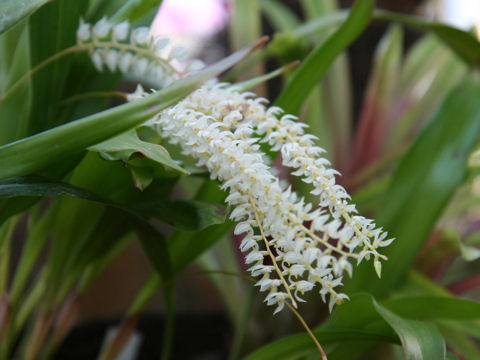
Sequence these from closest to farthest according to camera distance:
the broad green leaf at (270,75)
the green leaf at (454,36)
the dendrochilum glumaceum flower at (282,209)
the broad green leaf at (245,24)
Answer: the dendrochilum glumaceum flower at (282,209)
the broad green leaf at (270,75)
the green leaf at (454,36)
the broad green leaf at (245,24)

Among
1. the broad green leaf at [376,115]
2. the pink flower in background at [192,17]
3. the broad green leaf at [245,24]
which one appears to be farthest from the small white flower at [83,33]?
the pink flower in background at [192,17]

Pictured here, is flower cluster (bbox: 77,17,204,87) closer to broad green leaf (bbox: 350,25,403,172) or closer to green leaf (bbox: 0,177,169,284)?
green leaf (bbox: 0,177,169,284)

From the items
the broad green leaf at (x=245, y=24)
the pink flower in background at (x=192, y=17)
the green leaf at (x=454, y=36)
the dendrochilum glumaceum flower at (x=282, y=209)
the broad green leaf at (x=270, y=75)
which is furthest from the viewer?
the pink flower in background at (x=192, y=17)

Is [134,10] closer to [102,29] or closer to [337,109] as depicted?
[102,29]

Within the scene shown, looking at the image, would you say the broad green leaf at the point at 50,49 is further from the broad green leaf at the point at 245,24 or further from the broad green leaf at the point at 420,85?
the broad green leaf at the point at 420,85

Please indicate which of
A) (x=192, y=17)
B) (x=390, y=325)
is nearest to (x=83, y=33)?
(x=390, y=325)

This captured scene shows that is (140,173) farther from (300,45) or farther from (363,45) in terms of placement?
(363,45)
